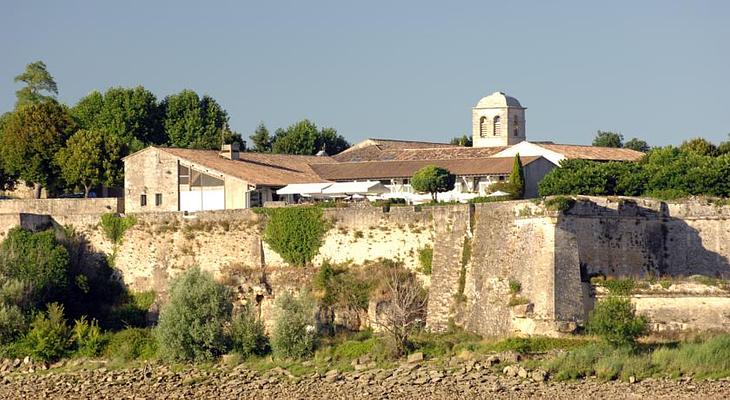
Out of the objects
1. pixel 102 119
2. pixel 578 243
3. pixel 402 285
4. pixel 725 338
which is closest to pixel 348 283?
pixel 402 285

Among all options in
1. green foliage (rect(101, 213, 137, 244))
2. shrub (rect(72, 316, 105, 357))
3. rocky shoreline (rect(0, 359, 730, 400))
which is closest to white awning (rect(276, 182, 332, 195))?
green foliage (rect(101, 213, 137, 244))

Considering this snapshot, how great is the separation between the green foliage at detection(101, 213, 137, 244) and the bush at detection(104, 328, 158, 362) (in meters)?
5.82

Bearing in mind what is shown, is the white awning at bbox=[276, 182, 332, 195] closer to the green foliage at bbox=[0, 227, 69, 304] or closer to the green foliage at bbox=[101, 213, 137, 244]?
the green foliage at bbox=[101, 213, 137, 244]

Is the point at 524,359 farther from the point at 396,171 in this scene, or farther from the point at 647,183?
the point at 396,171

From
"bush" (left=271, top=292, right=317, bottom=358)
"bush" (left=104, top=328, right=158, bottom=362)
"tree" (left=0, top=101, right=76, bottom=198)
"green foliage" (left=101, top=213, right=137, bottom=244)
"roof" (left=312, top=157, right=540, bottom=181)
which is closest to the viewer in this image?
"bush" (left=271, top=292, right=317, bottom=358)

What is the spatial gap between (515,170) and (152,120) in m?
24.5

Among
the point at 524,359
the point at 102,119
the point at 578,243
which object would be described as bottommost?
the point at 524,359

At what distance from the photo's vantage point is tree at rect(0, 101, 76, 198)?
6322 cm

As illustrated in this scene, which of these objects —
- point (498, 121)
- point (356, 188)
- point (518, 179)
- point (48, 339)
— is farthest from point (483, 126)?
point (48, 339)

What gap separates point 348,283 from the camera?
49875mm

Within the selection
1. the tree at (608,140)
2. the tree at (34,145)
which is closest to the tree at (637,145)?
the tree at (608,140)

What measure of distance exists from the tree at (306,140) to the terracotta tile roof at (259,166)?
13218 millimetres

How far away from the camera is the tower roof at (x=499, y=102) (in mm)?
66875

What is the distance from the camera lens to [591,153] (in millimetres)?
60875
